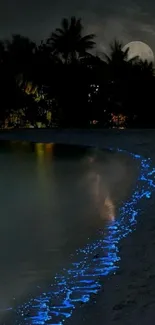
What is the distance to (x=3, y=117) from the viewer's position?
1654 inches

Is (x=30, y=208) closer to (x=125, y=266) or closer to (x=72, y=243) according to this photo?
(x=72, y=243)

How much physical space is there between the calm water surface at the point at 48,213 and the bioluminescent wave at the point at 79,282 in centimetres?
16

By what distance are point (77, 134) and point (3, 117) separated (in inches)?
455

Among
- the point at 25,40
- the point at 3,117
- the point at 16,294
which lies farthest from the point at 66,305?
the point at 25,40

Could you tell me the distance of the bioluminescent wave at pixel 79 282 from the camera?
12.6 ft

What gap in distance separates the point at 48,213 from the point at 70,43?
37674mm

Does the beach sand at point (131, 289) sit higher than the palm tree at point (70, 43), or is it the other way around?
the palm tree at point (70, 43)

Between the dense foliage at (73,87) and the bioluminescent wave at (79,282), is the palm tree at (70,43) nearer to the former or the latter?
the dense foliage at (73,87)

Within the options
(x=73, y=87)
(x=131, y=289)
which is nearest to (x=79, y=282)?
(x=131, y=289)

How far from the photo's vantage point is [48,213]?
8.23 meters

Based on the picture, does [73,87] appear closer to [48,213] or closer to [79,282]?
[48,213]

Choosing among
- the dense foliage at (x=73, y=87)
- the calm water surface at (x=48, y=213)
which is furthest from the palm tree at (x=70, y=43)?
the calm water surface at (x=48, y=213)

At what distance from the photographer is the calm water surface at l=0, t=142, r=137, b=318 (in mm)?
4961

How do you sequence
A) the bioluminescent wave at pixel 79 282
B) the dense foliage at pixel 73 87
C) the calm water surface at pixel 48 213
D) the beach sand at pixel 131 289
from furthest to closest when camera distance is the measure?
the dense foliage at pixel 73 87
the calm water surface at pixel 48 213
the bioluminescent wave at pixel 79 282
the beach sand at pixel 131 289
